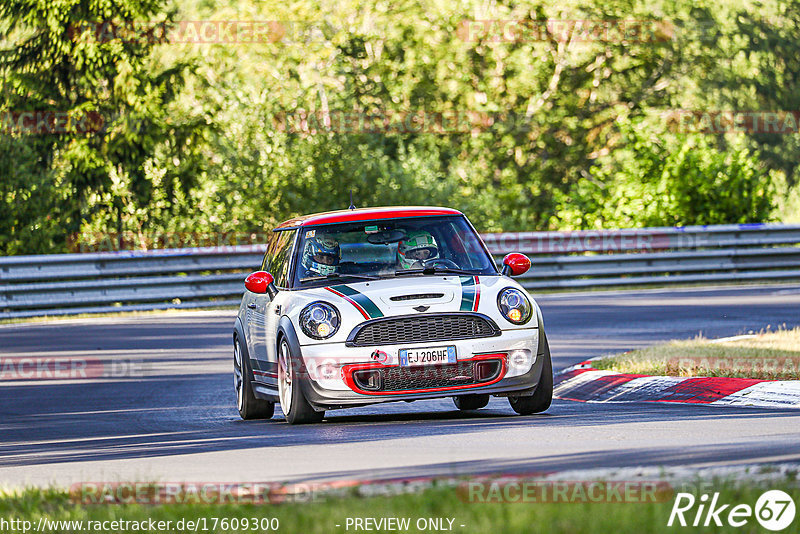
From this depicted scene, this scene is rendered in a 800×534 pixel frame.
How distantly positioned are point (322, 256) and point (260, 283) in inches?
23.5

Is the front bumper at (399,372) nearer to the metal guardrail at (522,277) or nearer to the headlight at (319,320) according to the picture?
the headlight at (319,320)

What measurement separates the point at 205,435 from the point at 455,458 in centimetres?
280

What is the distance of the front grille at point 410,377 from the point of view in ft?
34.3

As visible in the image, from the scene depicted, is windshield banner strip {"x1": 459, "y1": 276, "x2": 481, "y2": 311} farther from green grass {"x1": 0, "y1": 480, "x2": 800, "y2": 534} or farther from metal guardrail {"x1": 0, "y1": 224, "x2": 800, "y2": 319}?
metal guardrail {"x1": 0, "y1": 224, "x2": 800, "y2": 319}

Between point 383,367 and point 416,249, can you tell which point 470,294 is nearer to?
point 383,367

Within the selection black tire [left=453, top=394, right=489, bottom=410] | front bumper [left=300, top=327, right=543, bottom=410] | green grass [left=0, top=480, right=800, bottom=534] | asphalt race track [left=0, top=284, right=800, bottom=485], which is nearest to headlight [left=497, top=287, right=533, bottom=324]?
front bumper [left=300, top=327, right=543, bottom=410]

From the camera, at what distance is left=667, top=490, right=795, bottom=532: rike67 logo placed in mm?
5609

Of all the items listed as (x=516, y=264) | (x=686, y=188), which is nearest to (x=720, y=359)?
(x=516, y=264)

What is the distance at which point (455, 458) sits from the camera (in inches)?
320

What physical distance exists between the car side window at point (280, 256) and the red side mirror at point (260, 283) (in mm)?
64

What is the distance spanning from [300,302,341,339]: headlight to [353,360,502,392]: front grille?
0.36 meters

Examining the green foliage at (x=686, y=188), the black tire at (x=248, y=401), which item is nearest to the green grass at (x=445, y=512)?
the black tire at (x=248, y=401)

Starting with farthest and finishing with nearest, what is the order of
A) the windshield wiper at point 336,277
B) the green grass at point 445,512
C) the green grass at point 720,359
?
1. the green grass at point 720,359
2. the windshield wiper at point 336,277
3. the green grass at point 445,512

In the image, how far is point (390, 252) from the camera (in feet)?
37.8
